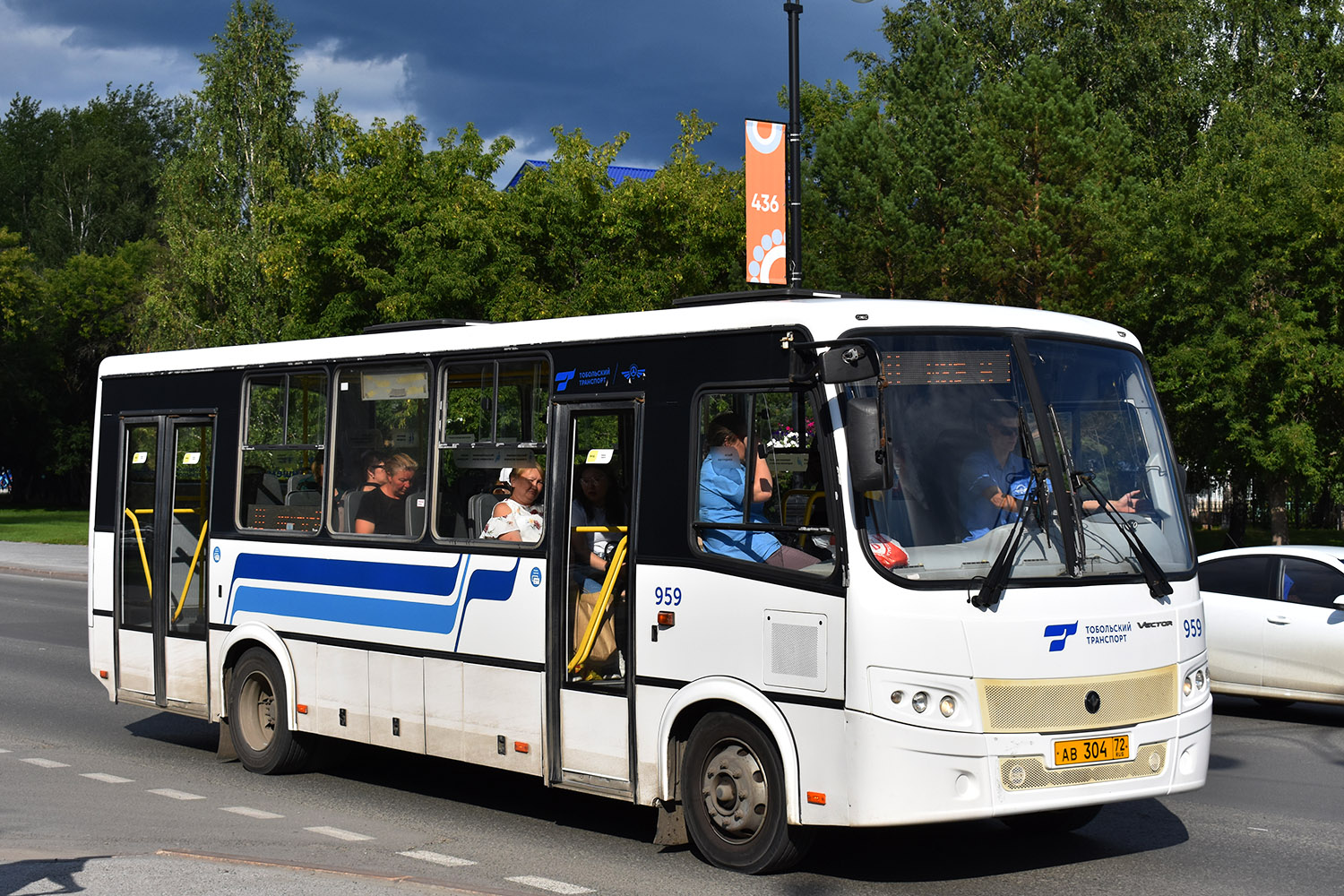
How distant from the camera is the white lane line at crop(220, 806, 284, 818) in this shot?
363 inches

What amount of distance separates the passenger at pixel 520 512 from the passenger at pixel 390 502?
872 mm

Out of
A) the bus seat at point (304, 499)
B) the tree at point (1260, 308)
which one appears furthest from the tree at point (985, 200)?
the bus seat at point (304, 499)

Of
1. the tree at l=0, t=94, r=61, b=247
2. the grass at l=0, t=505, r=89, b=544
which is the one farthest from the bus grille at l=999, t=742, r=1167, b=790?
the tree at l=0, t=94, r=61, b=247

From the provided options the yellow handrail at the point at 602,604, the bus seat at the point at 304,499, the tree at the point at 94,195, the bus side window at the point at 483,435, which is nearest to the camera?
the yellow handrail at the point at 602,604

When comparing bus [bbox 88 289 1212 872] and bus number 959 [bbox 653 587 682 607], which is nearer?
bus [bbox 88 289 1212 872]

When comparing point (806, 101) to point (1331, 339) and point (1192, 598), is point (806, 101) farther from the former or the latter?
point (1192, 598)

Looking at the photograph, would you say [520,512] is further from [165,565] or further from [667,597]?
[165,565]

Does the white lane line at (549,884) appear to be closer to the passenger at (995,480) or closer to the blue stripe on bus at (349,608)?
the blue stripe on bus at (349,608)

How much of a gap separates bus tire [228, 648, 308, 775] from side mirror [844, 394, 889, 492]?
521 centimetres

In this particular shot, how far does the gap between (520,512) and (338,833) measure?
2097 millimetres

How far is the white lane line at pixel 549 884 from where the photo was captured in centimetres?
724

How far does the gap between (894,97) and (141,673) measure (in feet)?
111

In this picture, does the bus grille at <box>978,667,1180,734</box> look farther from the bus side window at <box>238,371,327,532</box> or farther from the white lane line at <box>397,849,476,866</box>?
the bus side window at <box>238,371,327,532</box>

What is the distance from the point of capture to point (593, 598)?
8.51 metres
